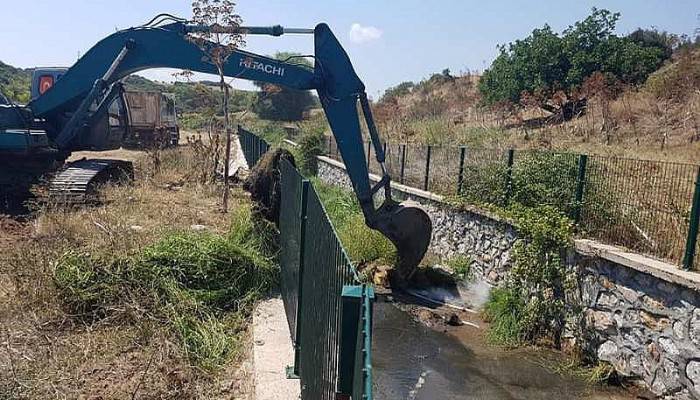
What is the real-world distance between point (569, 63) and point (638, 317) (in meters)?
18.1

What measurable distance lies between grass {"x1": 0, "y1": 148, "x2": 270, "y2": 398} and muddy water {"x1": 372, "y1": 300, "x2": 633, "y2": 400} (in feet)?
5.53

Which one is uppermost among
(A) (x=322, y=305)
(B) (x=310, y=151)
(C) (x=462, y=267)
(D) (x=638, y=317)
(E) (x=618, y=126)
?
(E) (x=618, y=126)

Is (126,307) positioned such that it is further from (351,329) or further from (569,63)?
(569,63)

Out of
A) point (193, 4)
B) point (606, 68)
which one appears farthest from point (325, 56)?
point (606, 68)

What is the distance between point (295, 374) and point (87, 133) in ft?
31.3

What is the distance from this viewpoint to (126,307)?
539 centimetres

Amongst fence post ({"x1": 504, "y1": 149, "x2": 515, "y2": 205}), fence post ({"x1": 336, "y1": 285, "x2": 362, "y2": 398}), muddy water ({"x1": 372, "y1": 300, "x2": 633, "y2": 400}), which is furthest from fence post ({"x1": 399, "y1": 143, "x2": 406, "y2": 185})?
fence post ({"x1": 336, "y1": 285, "x2": 362, "y2": 398})

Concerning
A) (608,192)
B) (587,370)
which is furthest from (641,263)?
(608,192)

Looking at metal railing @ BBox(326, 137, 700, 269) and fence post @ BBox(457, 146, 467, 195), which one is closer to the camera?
metal railing @ BBox(326, 137, 700, 269)

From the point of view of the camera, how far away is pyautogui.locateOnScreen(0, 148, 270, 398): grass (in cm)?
432

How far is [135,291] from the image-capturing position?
563 cm

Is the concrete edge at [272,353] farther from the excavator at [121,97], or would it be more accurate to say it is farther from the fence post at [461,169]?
the fence post at [461,169]

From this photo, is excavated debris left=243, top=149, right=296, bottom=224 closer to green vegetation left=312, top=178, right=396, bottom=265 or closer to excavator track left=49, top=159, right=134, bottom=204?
green vegetation left=312, top=178, right=396, bottom=265

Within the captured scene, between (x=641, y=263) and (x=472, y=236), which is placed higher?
(x=641, y=263)
